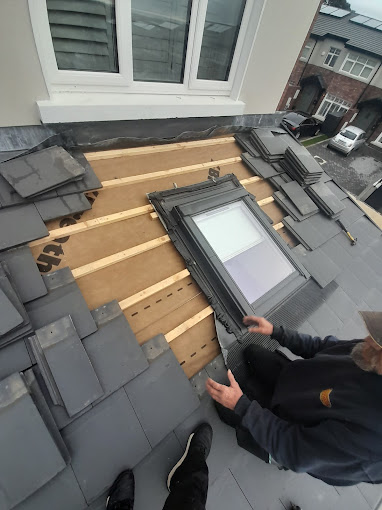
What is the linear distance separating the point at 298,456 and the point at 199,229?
202 centimetres

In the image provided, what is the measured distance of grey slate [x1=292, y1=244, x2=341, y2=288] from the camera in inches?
131

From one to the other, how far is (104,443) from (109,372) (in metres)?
0.42

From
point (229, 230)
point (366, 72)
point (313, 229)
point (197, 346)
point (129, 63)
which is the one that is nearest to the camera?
point (197, 346)

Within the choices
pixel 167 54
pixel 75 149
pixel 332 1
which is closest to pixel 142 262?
pixel 75 149

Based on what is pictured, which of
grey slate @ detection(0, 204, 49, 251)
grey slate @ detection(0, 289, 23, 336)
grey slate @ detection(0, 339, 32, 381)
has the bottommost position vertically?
grey slate @ detection(0, 339, 32, 381)

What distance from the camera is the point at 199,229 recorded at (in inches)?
107

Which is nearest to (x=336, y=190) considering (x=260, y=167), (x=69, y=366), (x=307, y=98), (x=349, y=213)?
(x=349, y=213)

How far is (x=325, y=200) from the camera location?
4094 mm

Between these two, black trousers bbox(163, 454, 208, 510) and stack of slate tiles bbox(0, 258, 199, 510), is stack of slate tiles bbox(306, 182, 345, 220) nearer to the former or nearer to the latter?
stack of slate tiles bbox(0, 258, 199, 510)

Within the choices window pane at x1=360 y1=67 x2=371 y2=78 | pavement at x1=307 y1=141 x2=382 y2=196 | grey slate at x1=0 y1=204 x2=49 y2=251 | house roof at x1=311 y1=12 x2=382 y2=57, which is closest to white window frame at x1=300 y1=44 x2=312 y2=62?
house roof at x1=311 y1=12 x2=382 y2=57

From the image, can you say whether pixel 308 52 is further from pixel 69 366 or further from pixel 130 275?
pixel 69 366

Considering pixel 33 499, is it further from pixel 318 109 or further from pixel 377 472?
pixel 318 109

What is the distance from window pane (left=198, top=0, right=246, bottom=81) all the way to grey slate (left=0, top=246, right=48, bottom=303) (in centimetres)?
319

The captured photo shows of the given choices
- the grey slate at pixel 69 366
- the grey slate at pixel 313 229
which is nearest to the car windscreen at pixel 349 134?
the grey slate at pixel 313 229
